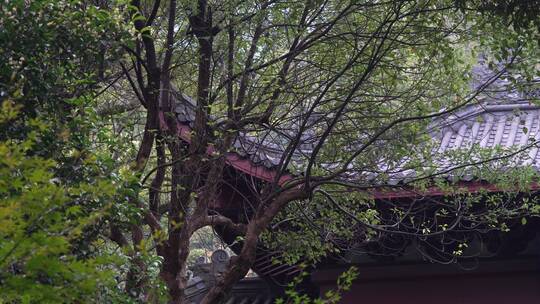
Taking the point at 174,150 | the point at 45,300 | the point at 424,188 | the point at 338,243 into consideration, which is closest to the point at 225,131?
the point at 174,150

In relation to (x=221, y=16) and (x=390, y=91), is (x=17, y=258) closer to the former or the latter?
(x=221, y=16)

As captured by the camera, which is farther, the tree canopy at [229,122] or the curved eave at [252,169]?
the curved eave at [252,169]

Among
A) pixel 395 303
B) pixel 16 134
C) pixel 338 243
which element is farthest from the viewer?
pixel 395 303

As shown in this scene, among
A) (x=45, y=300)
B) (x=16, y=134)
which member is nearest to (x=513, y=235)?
(x=16, y=134)

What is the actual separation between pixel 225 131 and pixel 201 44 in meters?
0.49

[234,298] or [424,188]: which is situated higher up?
[424,188]

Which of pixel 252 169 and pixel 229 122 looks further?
pixel 252 169

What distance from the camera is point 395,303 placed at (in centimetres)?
665

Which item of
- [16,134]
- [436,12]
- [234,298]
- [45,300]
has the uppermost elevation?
[436,12]

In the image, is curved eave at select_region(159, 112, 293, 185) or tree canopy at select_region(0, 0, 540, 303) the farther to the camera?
curved eave at select_region(159, 112, 293, 185)

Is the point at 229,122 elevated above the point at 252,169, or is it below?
above

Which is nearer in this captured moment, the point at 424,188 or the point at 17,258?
the point at 17,258

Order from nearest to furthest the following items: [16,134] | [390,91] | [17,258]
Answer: [17,258]
[16,134]
[390,91]

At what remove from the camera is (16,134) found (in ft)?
10.2
